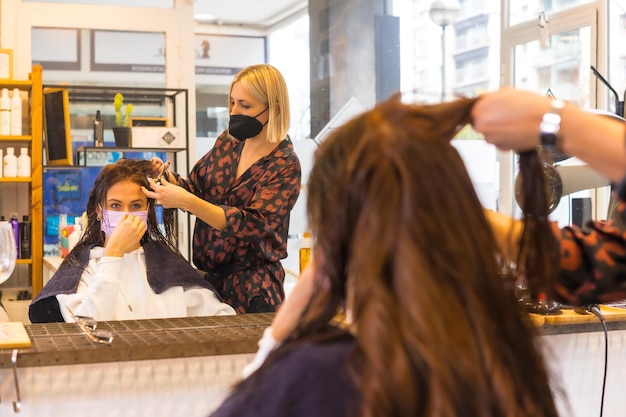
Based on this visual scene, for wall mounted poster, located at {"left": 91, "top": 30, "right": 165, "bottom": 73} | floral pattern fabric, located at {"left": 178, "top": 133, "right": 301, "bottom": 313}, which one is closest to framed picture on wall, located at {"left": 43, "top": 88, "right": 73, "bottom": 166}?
wall mounted poster, located at {"left": 91, "top": 30, "right": 165, "bottom": 73}

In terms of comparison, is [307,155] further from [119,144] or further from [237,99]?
[237,99]

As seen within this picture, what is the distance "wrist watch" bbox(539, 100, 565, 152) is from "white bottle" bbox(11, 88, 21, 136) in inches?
162

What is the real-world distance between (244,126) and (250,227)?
0.34 m

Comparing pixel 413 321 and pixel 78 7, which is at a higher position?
pixel 78 7

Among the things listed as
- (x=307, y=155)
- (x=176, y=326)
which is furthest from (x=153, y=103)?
(x=176, y=326)

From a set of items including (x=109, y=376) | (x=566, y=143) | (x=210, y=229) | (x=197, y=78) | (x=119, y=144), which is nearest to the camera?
(x=566, y=143)

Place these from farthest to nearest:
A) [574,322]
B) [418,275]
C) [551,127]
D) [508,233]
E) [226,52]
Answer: [226,52]
[574,322]
[508,233]
[551,127]
[418,275]

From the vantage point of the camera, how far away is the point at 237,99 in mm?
2635

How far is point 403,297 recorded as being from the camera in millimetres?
785

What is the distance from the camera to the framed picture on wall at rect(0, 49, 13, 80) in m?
4.52

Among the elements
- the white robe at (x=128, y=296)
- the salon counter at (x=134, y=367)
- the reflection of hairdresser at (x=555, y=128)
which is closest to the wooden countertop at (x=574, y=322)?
the salon counter at (x=134, y=367)

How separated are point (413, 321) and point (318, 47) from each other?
4.89 meters

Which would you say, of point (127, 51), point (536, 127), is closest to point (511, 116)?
point (536, 127)

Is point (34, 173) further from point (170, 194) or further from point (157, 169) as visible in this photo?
point (170, 194)
